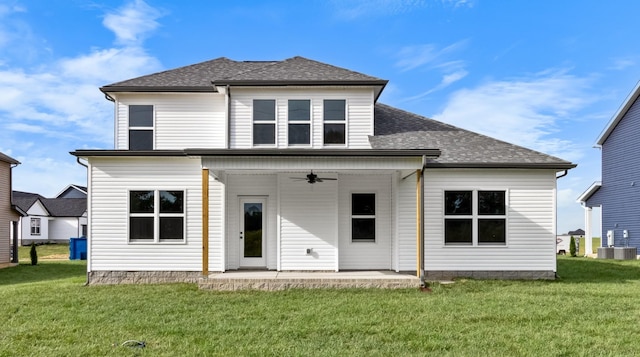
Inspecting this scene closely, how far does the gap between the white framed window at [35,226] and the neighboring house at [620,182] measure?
41.7 m

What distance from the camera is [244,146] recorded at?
14.0m

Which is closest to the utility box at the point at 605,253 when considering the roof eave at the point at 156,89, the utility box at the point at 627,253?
the utility box at the point at 627,253

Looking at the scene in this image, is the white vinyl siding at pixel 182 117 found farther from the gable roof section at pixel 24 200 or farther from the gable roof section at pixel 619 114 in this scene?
the gable roof section at pixel 24 200

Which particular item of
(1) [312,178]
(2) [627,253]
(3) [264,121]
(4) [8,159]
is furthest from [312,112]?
(2) [627,253]

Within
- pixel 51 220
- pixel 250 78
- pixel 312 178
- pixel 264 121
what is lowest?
pixel 51 220

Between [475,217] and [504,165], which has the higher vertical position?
[504,165]

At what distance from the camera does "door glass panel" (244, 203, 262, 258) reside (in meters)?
14.4

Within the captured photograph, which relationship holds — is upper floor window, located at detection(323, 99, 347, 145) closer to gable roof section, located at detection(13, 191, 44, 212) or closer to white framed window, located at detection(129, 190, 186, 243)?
white framed window, located at detection(129, 190, 186, 243)

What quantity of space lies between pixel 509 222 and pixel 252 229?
7176mm

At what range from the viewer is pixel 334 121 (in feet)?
46.7

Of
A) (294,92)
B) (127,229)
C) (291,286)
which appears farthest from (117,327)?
(294,92)

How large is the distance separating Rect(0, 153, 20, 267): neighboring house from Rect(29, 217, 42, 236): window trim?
21.3 metres

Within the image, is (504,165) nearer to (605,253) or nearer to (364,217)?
(364,217)

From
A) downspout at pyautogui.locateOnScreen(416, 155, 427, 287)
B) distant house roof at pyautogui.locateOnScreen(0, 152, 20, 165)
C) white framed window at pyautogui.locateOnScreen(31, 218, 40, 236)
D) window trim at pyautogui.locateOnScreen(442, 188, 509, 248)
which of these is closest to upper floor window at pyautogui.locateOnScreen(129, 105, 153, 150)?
downspout at pyautogui.locateOnScreen(416, 155, 427, 287)
